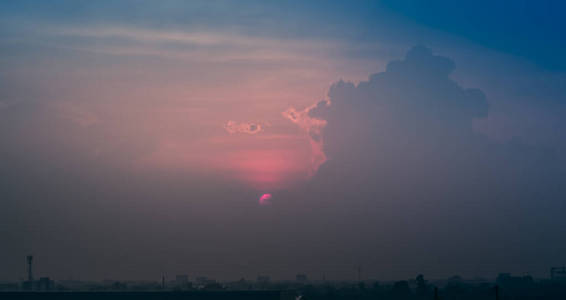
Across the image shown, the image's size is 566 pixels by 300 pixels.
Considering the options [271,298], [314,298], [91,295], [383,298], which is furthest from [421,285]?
[91,295]

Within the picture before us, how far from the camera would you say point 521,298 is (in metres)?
133

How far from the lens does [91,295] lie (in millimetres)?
92688

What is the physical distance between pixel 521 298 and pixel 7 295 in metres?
97.1

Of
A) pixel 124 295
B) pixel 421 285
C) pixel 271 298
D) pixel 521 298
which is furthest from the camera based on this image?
pixel 421 285

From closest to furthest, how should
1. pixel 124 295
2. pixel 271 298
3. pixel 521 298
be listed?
pixel 271 298 → pixel 124 295 → pixel 521 298

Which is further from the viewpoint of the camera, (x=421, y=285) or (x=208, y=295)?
(x=421, y=285)

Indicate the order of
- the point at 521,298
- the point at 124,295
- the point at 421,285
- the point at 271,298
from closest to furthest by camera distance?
the point at 271,298
the point at 124,295
the point at 521,298
the point at 421,285

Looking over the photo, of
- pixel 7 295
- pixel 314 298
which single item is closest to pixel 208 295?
pixel 7 295

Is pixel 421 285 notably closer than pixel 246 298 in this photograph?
No

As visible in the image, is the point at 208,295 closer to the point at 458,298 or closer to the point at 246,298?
the point at 246,298

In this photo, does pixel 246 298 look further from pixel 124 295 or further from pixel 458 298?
pixel 458 298

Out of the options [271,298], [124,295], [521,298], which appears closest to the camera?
[271,298]

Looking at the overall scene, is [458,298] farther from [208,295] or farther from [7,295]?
[7,295]

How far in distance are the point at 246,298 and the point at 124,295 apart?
61.0ft
